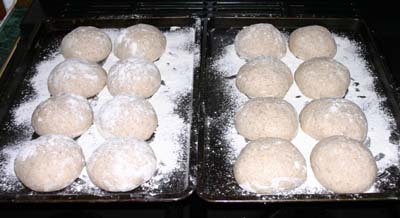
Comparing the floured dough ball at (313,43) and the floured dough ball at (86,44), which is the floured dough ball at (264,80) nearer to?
the floured dough ball at (313,43)

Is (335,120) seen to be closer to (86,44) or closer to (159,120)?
(159,120)

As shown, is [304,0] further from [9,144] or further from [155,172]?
[9,144]

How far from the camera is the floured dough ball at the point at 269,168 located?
157 centimetres

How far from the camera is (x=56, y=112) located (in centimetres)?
180

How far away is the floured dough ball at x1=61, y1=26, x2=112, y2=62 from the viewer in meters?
2.11

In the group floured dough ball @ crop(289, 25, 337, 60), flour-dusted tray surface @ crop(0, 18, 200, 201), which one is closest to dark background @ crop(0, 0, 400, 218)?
flour-dusted tray surface @ crop(0, 18, 200, 201)

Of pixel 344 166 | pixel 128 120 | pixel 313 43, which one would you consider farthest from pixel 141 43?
pixel 344 166

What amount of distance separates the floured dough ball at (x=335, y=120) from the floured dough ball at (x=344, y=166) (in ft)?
0.28

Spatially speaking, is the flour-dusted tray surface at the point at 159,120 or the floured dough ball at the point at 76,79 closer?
the flour-dusted tray surface at the point at 159,120

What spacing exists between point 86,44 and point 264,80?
94cm

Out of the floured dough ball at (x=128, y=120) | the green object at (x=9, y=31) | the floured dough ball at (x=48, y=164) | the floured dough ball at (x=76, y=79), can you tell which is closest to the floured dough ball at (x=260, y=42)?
the floured dough ball at (x=128, y=120)

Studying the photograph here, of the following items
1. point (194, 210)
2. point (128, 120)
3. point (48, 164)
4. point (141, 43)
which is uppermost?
point (141, 43)

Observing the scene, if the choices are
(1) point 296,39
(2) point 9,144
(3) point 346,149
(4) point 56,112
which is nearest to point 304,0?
(1) point 296,39

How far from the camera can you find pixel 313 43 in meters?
2.09
